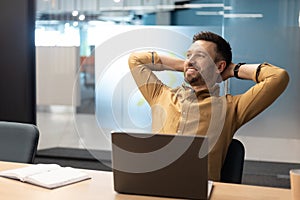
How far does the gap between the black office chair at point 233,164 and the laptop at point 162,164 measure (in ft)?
1.55

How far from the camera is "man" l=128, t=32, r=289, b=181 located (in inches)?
83.7

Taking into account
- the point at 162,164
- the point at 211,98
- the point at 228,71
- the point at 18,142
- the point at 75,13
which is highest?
the point at 75,13

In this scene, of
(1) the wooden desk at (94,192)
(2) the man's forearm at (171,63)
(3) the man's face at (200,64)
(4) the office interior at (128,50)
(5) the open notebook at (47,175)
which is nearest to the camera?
(1) the wooden desk at (94,192)

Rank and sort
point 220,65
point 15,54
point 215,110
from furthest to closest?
1. point 15,54
2. point 220,65
3. point 215,110

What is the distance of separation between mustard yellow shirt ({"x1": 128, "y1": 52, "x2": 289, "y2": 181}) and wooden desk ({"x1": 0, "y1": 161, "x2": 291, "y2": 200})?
33 cm

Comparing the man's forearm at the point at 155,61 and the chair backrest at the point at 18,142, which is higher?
the man's forearm at the point at 155,61

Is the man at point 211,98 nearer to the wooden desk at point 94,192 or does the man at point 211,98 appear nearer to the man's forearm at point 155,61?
the man's forearm at point 155,61

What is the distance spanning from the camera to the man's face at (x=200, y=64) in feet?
7.17

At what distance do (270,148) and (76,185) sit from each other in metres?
3.17

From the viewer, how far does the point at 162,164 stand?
1567mm

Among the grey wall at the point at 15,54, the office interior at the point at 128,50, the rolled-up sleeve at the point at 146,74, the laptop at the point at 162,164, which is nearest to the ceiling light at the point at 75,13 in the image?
the office interior at the point at 128,50

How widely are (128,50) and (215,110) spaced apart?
2.80 metres

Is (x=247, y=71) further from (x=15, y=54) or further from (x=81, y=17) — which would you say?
(x=15, y=54)

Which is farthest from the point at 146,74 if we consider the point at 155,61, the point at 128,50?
the point at 128,50
